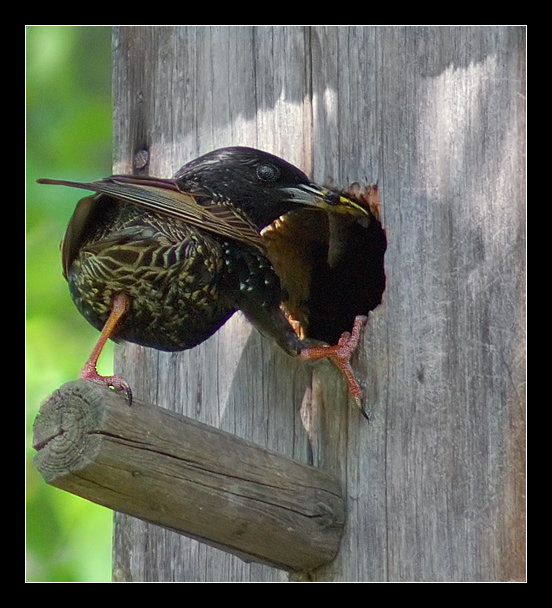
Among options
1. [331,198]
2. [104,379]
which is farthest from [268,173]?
[104,379]

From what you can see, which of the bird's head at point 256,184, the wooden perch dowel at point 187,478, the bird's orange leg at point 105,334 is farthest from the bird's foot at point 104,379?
the bird's head at point 256,184

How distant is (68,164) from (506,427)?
9.65 feet

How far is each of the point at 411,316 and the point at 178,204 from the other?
2.29ft

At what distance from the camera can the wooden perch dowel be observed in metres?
2.12

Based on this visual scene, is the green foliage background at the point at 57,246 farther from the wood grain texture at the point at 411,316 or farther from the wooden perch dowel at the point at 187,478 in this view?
the wooden perch dowel at the point at 187,478

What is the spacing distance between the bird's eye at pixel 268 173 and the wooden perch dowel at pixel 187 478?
782 millimetres

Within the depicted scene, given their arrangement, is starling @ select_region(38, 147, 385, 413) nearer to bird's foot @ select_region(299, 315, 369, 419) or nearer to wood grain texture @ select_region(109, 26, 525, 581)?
bird's foot @ select_region(299, 315, 369, 419)

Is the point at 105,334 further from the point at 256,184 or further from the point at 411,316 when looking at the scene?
the point at 411,316

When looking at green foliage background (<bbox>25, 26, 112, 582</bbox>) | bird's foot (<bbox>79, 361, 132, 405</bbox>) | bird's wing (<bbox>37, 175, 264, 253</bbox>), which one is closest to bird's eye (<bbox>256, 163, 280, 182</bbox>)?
bird's wing (<bbox>37, 175, 264, 253</bbox>)

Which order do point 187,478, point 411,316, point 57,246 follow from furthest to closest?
point 57,246 < point 411,316 < point 187,478

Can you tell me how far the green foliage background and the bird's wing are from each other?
159 centimetres

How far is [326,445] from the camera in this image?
2.79 meters

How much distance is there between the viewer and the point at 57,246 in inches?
177

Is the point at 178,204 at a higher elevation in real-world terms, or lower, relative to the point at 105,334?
higher
